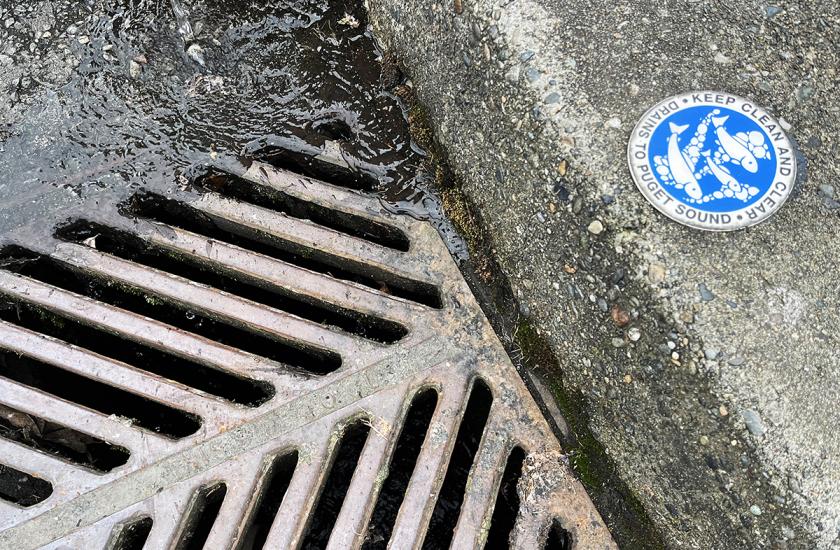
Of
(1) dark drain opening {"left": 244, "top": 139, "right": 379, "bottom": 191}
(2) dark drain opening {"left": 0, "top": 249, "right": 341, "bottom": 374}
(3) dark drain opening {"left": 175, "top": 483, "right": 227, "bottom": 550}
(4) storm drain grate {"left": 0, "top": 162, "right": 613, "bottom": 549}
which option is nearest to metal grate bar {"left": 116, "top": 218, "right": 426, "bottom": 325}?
(4) storm drain grate {"left": 0, "top": 162, "right": 613, "bottom": 549}

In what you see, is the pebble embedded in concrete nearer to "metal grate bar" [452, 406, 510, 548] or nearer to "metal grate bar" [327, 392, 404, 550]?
"metal grate bar" [452, 406, 510, 548]

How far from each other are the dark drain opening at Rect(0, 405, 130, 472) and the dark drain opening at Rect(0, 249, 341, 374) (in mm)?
356

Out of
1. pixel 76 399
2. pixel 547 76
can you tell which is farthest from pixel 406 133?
pixel 76 399

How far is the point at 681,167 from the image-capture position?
4.58 feet

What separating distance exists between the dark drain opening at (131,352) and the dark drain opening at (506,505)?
71 centimetres

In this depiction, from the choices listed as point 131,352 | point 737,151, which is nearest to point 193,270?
point 131,352

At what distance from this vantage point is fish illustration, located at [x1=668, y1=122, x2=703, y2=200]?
139 cm

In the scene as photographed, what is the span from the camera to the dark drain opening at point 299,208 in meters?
1.84

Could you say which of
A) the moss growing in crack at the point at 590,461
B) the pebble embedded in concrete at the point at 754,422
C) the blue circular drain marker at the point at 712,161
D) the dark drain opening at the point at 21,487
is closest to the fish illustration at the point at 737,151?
the blue circular drain marker at the point at 712,161

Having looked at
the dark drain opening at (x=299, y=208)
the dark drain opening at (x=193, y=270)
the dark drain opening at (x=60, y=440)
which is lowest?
the dark drain opening at (x=60, y=440)

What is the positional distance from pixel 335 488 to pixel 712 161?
1229 mm

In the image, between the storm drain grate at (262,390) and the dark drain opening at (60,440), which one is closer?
the storm drain grate at (262,390)

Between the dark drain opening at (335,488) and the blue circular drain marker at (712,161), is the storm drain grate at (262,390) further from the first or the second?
the blue circular drain marker at (712,161)

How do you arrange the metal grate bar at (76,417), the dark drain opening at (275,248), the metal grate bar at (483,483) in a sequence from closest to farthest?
the metal grate bar at (483,483) → the metal grate bar at (76,417) → the dark drain opening at (275,248)
